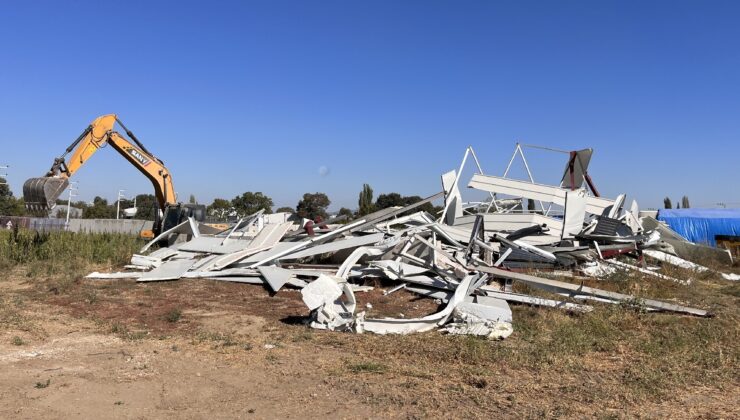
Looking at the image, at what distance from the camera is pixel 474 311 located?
7.11 metres

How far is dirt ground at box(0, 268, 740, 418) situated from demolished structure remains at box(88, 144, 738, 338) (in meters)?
0.42

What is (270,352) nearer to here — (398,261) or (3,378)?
(3,378)

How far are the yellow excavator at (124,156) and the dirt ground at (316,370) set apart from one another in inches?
258

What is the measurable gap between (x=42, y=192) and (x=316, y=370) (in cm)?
1178

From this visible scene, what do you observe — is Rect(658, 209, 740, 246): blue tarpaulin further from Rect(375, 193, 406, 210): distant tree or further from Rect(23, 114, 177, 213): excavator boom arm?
Rect(375, 193, 406, 210): distant tree

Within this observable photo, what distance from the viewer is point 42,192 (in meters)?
13.6

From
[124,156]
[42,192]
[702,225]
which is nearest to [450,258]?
[42,192]

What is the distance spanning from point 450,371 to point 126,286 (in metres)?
7.42

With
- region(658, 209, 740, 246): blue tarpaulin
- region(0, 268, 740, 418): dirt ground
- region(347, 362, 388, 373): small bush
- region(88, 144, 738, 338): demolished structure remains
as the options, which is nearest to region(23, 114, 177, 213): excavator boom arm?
region(88, 144, 738, 338): demolished structure remains

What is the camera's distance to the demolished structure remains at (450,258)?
7.11 m

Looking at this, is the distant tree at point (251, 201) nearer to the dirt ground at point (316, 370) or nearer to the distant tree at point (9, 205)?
the distant tree at point (9, 205)

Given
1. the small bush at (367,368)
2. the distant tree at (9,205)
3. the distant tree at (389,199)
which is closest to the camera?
the small bush at (367,368)

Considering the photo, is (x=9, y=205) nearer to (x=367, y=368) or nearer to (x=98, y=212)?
(x=98, y=212)

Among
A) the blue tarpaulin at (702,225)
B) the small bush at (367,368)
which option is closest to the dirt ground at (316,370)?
the small bush at (367,368)
